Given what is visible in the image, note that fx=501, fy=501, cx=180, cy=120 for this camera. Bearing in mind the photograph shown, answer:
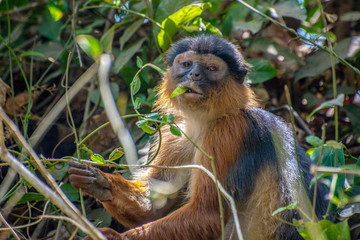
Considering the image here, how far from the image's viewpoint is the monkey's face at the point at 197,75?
18.3 feet

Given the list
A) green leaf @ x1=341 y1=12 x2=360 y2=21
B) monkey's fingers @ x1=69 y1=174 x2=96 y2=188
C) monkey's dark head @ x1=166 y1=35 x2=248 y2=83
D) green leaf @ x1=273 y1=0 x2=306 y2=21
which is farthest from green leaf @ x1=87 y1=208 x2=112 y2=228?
green leaf @ x1=341 y1=12 x2=360 y2=21

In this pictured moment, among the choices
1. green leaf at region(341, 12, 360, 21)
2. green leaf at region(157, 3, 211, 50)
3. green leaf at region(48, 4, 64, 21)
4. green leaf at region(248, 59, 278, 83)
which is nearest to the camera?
green leaf at region(157, 3, 211, 50)

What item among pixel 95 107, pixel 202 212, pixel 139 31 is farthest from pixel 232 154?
pixel 139 31

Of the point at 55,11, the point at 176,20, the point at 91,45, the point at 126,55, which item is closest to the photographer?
the point at 91,45

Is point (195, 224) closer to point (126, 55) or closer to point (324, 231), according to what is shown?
point (324, 231)

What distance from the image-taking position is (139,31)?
8375mm

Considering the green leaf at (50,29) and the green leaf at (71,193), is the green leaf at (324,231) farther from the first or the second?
the green leaf at (50,29)

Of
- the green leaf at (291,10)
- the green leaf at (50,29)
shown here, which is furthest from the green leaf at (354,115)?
the green leaf at (50,29)

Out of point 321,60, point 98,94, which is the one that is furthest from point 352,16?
point 98,94

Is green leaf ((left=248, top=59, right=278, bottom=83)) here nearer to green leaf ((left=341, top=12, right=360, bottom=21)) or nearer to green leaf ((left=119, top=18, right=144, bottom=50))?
green leaf ((left=119, top=18, right=144, bottom=50))

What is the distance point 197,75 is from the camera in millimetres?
5582

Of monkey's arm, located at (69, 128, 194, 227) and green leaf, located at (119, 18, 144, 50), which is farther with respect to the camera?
green leaf, located at (119, 18, 144, 50)

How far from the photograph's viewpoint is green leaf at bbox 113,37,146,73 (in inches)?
289

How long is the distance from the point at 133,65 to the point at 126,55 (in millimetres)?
421
